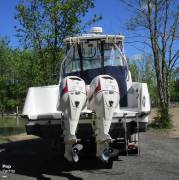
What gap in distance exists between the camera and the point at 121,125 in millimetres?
8469

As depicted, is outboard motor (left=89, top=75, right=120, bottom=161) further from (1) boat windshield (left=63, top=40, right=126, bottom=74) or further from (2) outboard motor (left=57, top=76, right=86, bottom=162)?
(1) boat windshield (left=63, top=40, right=126, bottom=74)

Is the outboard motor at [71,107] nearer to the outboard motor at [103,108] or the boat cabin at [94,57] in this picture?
the outboard motor at [103,108]

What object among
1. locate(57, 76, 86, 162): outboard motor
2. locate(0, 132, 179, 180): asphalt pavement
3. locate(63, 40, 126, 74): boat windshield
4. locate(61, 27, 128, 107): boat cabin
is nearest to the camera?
locate(57, 76, 86, 162): outboard motor

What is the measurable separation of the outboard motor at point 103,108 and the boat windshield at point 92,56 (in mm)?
2914

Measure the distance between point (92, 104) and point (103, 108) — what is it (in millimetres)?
264

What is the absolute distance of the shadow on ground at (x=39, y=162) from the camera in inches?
340

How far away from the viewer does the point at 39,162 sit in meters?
9.77

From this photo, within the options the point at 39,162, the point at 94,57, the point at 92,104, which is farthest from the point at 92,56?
the point at 92,104

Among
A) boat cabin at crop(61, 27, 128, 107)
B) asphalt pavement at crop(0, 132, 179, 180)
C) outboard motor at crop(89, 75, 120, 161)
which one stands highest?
boat cabin at crop(61, 27, 128, 107)

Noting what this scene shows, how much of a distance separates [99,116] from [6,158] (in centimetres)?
353

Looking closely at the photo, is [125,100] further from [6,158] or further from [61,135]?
[6,158]

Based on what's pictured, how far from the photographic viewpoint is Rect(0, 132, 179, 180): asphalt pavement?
812 centimetres

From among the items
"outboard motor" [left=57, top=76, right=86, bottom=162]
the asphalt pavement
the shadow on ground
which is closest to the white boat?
"outboard motor" [left=57, top=76, right=86, bottom=162]

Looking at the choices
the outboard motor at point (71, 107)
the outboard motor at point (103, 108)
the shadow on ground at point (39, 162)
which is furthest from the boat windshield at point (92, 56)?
the outboard motor at point (71, 107)
